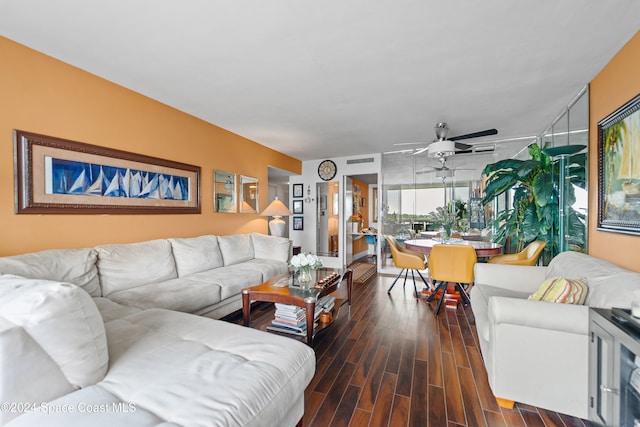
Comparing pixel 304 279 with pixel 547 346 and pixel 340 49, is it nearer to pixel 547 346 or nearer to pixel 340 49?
pixel 547 346

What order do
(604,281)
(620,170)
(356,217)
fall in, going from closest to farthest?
1. (604,281)
2. (620,170)
3. (356,217)

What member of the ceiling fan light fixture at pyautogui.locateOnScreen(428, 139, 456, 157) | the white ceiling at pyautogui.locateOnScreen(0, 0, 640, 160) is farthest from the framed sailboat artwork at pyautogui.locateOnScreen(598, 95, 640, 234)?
the ceiling fan light fixture at pyautogui.locateOnScreen(428, 139, 456, 157)

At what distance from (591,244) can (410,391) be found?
222 centimetres

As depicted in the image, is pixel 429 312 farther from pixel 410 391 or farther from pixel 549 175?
pixel 549 175

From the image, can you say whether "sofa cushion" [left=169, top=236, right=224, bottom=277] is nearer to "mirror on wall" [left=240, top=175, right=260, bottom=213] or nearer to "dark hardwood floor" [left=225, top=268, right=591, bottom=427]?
"dark hardwood floor" [left=225, top=268, right=591, bottom=427]

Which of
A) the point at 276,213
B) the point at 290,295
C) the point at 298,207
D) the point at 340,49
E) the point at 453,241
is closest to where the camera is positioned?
the point at 340,49

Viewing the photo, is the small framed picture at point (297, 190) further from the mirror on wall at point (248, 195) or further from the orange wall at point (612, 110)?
the orange wall at point (612, 110)

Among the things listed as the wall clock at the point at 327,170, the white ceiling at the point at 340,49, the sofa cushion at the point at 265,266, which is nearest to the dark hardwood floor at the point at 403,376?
the sofa cushion at the point at 265,266

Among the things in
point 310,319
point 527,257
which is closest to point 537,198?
point 527,257

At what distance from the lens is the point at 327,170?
6145 mm

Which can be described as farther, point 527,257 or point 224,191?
point 224,191

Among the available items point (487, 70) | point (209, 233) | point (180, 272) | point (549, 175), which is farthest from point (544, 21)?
point (209, 233)

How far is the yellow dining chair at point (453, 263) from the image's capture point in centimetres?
306

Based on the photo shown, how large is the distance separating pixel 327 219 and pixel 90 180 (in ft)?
14.8
